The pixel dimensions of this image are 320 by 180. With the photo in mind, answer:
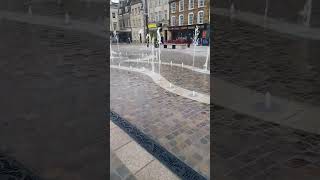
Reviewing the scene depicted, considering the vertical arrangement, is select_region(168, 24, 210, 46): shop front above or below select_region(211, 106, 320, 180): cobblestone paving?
above

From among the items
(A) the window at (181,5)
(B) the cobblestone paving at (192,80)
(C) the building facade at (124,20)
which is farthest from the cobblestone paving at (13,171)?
(C) the building facade at (124,20)

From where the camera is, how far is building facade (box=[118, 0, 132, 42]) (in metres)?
61.9

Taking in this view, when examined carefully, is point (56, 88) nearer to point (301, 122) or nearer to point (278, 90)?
point (301, 122)

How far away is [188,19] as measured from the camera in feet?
121

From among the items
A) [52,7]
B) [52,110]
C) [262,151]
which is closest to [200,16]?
[52,7]

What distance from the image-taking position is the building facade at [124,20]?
203ft

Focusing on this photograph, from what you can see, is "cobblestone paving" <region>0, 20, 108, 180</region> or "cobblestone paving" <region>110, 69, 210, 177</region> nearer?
"cobblestone paving" <region>0, 20, 108, 180</region>

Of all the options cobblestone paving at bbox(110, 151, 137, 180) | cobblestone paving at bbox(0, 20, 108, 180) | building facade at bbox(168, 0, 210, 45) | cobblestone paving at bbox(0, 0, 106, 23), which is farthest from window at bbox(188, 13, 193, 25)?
cobblestone paving at bbox(110, 151, 137, 180)

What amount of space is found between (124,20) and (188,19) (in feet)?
103

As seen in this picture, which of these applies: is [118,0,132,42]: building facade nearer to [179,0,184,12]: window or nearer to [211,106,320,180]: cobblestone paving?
[179,0,184,12]: window

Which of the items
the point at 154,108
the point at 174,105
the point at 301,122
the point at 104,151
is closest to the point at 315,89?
the point at 301,122

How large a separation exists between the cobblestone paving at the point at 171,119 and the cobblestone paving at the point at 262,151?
0.24 m

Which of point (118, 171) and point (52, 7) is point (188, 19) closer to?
point (52, 7)

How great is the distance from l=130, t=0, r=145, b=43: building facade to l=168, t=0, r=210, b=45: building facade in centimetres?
1387
